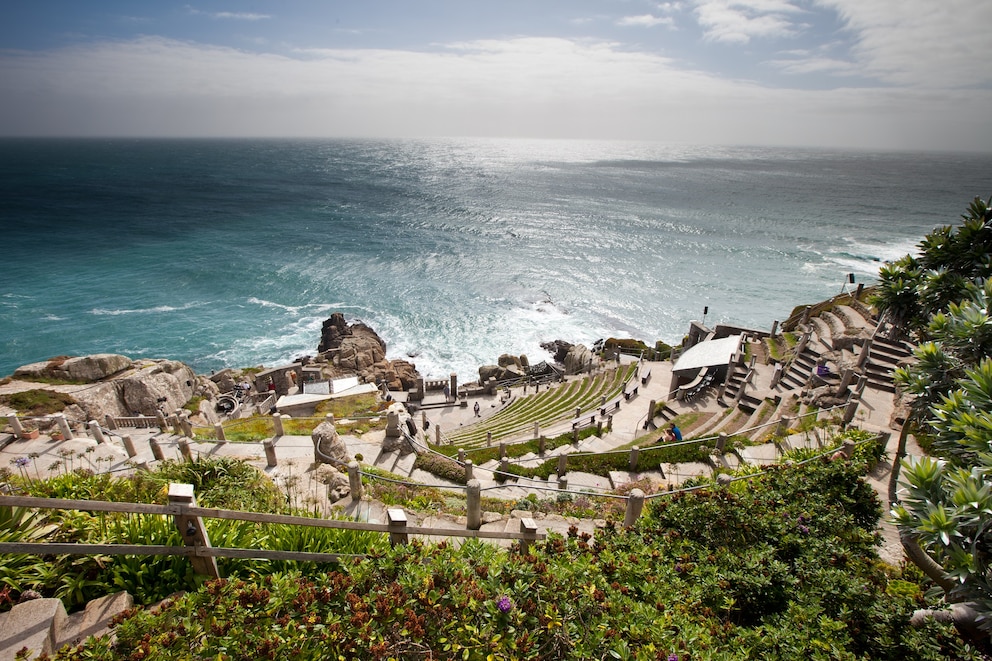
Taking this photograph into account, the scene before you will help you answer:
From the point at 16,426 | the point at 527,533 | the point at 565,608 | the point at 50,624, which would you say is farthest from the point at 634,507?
the point at 16,426

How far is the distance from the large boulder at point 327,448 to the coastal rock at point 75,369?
28.1 metres

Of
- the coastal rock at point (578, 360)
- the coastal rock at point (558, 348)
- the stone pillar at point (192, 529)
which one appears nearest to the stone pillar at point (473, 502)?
the stone pillar at point (192, 529)

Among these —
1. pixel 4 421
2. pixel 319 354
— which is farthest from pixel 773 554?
pixel 319 354

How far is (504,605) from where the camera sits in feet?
14.4

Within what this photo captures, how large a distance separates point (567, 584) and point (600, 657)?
0.77 metres

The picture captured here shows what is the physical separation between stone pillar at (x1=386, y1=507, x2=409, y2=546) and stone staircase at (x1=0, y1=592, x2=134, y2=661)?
281cm

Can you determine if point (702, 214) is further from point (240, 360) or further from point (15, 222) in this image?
point (15, 222)

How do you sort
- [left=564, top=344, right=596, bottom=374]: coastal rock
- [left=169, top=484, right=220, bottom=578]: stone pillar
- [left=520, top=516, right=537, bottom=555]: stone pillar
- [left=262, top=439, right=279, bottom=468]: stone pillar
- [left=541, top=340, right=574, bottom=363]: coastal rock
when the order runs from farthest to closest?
[left=541, top=340, right=574, bottom=363]: coastal rock < [left=564, top=344, right=596, bottom=374]: coastal rock < [left=262, top=439, right=279, bottom=468]: stone pillar < [left=520, top=516, right=537, bottom=555]: stone pillar < [left=169, top=484, right=220, bottom=578]: stone pillar

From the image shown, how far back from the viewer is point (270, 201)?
11112cm

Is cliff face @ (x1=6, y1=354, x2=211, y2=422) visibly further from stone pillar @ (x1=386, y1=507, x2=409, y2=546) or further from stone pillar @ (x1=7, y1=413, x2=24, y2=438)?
stone pillar @ (x1=386, y1=507, x2=409, y2=546)

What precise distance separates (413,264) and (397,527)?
64.0m

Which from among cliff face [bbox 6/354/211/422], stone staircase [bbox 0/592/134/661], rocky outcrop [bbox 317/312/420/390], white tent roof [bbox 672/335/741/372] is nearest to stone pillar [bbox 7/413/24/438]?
cliff face [bbox 6/354/211/422]

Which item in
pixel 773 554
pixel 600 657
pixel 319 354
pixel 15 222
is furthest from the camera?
pixel 15 222

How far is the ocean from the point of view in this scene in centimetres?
4603
